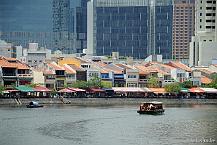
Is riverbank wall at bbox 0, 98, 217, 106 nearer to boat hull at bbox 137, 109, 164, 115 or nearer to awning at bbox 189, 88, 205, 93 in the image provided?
awning at bbox 189, 88, 205, 93

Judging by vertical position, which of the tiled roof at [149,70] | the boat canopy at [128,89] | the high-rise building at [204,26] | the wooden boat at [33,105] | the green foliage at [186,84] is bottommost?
the wooden boat at [33,105]

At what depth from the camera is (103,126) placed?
73562 millimetres

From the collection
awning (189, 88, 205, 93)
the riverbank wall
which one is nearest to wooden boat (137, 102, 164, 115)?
the riverbank wall

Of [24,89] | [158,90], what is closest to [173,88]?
[158,90]

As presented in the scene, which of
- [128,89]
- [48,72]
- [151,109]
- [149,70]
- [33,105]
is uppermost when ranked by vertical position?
[48,72]

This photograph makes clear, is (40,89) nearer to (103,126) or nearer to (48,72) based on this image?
(48,72)

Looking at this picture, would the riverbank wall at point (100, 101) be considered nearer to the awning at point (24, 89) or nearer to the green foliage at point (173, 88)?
the awning at point (24, 89)

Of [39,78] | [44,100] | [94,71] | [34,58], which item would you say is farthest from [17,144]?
[34,58]

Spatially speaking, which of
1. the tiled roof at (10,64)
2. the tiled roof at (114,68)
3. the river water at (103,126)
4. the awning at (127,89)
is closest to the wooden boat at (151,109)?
the river water at (103,126)

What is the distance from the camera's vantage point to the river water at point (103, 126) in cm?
6278

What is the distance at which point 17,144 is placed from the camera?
60.0m

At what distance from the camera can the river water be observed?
62781mm

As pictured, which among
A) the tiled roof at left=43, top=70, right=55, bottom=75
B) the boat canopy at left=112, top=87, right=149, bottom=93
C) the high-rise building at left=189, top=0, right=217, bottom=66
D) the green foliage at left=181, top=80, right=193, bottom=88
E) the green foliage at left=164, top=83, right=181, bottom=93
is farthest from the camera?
the high-rise building at left=189, top=0, right=217, bottom=66

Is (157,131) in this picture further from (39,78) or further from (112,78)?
(112,78)
